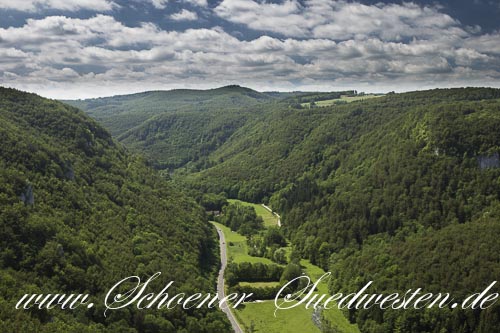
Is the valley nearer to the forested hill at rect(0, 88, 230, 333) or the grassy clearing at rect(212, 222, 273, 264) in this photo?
the forested hill at rect(0, 88, 230, 333)

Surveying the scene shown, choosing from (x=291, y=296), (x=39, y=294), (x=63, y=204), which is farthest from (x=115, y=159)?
(x=39, y=294)

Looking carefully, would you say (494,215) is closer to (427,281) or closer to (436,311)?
(427,281)

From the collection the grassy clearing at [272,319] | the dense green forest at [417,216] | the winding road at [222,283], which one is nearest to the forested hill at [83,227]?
the winding road at [222,283]

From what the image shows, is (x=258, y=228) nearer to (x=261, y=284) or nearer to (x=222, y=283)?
(x=261, y=284)

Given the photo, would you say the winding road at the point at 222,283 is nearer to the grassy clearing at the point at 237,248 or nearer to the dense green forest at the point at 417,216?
the grassy clearing at the point at 237,248

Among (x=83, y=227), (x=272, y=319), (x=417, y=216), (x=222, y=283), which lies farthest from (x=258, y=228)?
(x=83, y=227)

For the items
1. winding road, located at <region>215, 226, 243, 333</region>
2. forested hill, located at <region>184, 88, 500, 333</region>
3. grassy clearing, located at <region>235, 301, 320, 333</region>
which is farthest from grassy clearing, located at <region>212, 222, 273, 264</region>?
grassy clearing, located at <region>235, 301, 320, 333</region>

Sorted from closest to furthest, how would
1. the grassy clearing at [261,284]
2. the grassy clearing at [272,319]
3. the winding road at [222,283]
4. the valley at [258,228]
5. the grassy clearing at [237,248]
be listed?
the valley at [258,228], the grassy clearing at [272,319], the winding road at [222,283], the grassy clearing at [261,284], the grassy clearing at [237,248]
